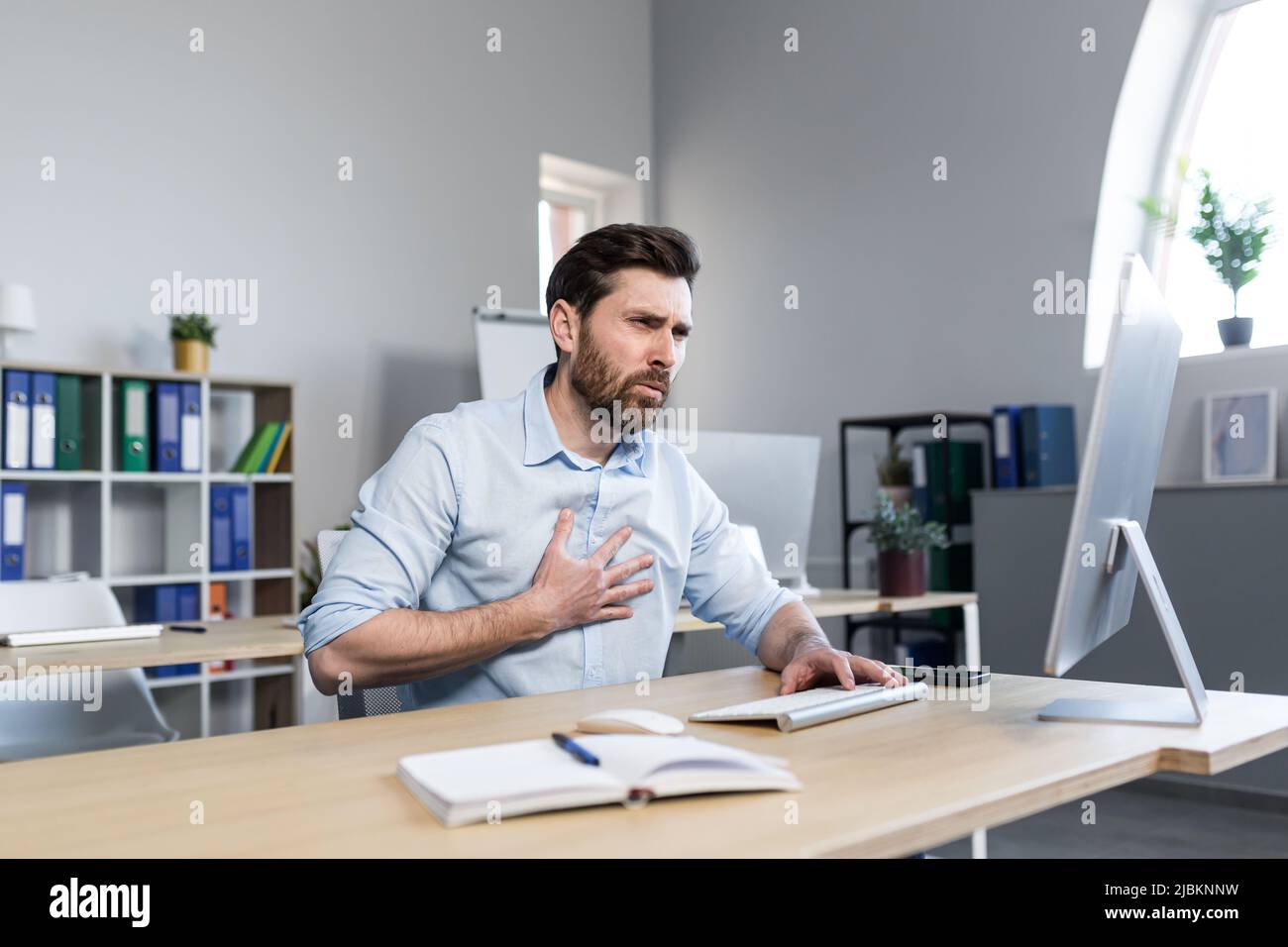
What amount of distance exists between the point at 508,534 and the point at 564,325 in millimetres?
353

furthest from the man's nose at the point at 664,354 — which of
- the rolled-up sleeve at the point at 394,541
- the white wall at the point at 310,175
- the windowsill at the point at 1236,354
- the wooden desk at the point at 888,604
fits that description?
the white wall at the point at 310,175

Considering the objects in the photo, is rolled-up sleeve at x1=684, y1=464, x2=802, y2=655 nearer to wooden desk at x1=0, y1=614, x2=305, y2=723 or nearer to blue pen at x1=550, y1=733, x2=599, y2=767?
blue pen at x1=550, y1=733, x2=599, y2=767

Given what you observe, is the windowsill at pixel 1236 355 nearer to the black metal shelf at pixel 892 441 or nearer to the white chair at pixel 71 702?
the black metal shelf at pixel 892 441

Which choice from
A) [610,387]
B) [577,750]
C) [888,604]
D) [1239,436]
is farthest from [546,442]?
[1239,436]

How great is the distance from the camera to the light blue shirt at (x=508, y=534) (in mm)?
1583

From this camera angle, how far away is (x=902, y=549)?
3516mm

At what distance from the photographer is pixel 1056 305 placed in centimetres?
462

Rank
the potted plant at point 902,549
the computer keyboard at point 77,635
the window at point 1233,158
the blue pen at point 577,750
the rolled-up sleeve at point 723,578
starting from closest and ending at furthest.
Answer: the blue pen at point 577,750 < the rolled-up sleeve at point 723,578 < the computer keyboard at point 77,635 < the potted plant at point 902,549 < the window at point 1233,158

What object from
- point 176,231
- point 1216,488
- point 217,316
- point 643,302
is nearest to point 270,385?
point 217,316

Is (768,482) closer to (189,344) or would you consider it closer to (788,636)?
(788,636)

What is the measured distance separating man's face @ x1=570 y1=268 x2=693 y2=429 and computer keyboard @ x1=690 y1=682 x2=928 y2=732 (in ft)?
1.72

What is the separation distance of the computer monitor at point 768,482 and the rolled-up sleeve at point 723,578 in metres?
1.08
